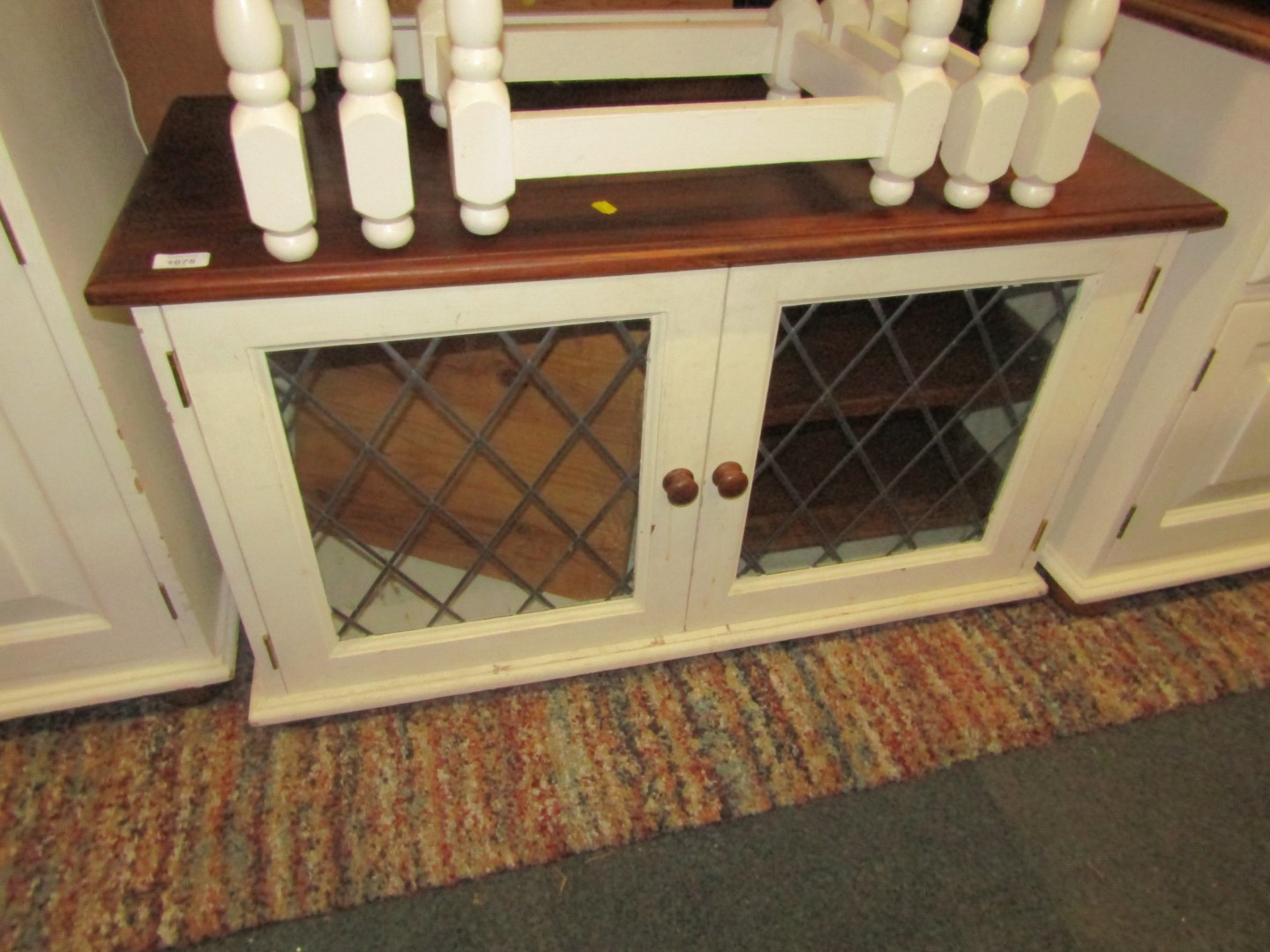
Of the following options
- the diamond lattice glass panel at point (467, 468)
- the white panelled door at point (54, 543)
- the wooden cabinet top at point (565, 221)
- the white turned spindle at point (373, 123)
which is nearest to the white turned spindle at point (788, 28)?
the wooden cabinet top at point (565, 221)

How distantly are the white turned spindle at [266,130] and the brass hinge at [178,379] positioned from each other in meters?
0.12

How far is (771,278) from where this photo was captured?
79 cm

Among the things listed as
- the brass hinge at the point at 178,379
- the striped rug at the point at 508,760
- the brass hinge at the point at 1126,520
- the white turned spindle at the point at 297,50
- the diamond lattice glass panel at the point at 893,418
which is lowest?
the striped rug at the point at 508,760

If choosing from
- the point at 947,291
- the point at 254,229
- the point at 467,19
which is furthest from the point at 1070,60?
the point at 254,229

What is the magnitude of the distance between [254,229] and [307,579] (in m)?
0.35

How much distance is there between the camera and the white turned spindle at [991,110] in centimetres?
72

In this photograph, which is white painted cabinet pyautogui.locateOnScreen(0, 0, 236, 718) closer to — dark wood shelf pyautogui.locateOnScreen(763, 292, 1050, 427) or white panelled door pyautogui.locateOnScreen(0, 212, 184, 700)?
white panelled door pyautogui.locateOnScreen(0, 212, 184, 700)

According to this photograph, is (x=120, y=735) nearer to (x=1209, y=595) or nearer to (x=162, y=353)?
(x=162, y=353)

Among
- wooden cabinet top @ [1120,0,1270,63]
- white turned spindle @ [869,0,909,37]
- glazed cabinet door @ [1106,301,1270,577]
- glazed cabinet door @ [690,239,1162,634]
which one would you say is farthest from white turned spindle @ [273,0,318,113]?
glazed cabinet door @ [1106,301,1270,577]

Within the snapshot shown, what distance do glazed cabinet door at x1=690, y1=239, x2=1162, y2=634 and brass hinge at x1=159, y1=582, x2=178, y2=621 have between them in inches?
22.1

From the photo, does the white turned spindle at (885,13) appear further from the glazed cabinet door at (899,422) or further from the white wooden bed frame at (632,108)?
the glazed cabinet door at (899,422)

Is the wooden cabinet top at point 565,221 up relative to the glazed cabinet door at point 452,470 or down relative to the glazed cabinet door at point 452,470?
up

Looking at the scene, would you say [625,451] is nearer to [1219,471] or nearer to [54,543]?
[54,543]

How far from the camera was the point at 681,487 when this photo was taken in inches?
35.1
